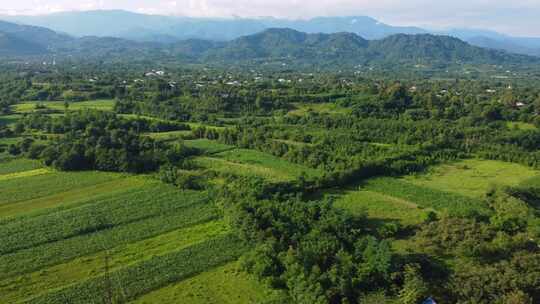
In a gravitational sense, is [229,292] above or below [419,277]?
below

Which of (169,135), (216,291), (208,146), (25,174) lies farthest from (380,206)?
(25,174)

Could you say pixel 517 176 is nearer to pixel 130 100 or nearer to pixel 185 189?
pixel 185 189

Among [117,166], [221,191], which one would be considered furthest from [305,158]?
[117,166]

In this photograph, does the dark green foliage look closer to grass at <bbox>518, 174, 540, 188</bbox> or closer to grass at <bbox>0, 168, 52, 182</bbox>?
grass at <bbox>0, 168, 52, 182</bbox>

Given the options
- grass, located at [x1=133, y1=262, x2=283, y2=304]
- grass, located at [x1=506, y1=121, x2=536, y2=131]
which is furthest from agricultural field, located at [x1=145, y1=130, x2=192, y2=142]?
grass, located at [x1=506, y1=121, x2=536, y2=131]

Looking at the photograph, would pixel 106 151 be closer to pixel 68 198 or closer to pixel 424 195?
pixel 68 198

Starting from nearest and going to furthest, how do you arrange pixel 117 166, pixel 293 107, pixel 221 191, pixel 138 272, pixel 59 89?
1. pixel 138 272
2. pixel 221 191
3. pixel 117 166
4. pixel 293 107
5. pixel 59 89

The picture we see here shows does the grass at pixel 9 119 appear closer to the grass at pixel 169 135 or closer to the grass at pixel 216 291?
the grass at pixel 169 135
